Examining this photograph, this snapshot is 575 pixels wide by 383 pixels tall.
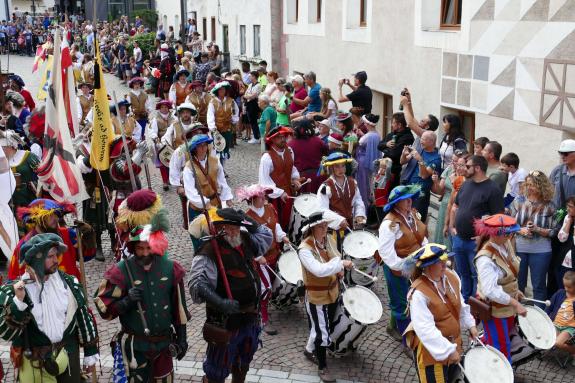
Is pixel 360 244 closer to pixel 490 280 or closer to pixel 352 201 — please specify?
pixel 352 201

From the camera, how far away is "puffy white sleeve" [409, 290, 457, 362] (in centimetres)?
524

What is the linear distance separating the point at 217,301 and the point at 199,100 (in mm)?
9828

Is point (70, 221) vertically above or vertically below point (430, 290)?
below

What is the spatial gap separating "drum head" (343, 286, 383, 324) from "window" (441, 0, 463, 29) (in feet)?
23.0

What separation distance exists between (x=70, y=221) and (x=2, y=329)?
627 cm

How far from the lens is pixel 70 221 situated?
→ 1117 cm

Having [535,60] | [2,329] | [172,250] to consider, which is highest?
[535,60]

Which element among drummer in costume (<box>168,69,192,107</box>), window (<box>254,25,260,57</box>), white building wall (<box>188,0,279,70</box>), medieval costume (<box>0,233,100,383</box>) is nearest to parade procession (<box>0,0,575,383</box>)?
medieval costume (<box>0,233,100,383</box>)

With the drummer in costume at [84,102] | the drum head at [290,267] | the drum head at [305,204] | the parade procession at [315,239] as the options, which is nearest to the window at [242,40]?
the drummer in costume at [84,102]

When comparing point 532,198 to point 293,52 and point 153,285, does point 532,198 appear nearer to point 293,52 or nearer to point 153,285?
point 153,285

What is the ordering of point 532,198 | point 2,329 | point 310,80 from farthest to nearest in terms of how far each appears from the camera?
point 310,80, point 532,198, point 2,329

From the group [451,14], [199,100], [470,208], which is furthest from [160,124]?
[470,208]

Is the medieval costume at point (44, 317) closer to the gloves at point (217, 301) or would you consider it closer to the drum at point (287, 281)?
the gloves at point (217, 301)

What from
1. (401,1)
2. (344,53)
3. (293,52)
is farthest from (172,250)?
(293,52)
